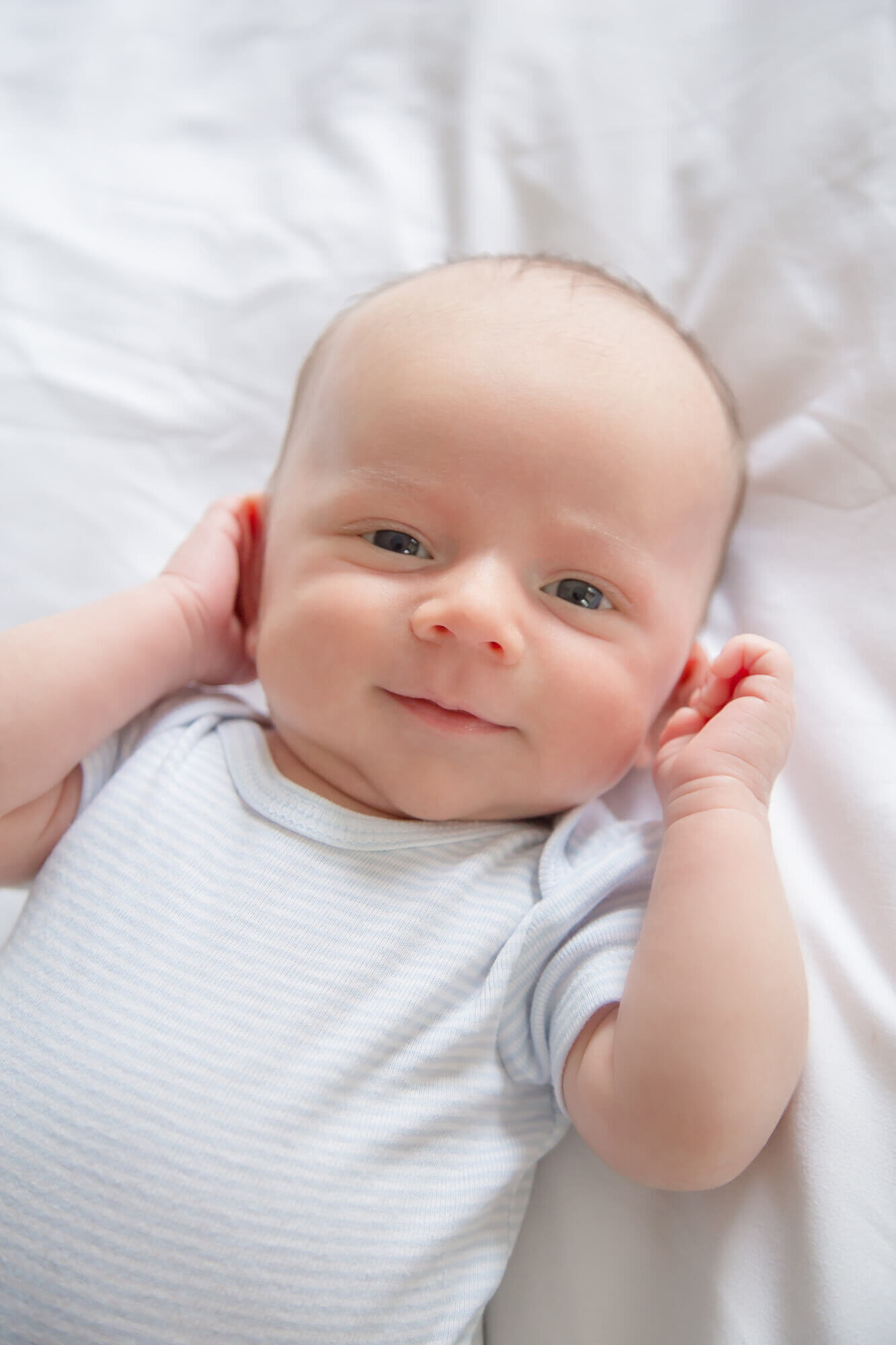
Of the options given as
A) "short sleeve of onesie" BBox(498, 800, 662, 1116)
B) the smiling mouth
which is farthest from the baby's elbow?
the smiling mouth

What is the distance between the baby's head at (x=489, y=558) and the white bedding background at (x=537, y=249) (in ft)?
0.77

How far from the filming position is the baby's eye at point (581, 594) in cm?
106

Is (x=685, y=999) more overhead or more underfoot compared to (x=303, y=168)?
more underfoot

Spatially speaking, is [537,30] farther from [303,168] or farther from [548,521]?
[548,521]

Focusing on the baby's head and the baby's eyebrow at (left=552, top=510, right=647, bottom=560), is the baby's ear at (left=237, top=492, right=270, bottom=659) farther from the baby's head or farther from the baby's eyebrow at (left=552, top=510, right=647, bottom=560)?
the baby's eyebrow at (left=552, top=510, right=647, bottom=560)

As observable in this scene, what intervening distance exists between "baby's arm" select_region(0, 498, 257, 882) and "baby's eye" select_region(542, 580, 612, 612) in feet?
1.37

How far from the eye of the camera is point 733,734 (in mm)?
1009

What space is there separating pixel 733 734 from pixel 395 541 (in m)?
0.39

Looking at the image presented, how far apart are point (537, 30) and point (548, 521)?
3.40ft

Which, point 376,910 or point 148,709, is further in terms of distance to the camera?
point 148,709

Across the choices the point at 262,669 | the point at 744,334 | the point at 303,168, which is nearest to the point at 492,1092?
the point at 262,669

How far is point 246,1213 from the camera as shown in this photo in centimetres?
89

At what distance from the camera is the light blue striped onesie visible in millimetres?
883

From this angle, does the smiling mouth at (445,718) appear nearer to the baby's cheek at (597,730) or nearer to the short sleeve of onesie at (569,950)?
the baby's cheek at (597,730)
